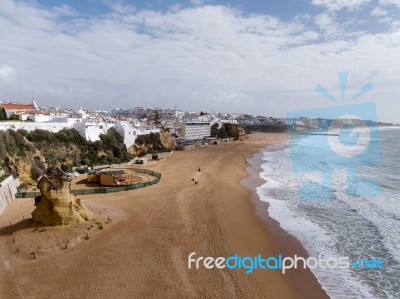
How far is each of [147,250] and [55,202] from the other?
618 centimetres

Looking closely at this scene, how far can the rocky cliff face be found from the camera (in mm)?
17125

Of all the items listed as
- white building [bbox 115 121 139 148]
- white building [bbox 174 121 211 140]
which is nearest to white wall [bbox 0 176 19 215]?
white building [bbox 115 121 139 148]

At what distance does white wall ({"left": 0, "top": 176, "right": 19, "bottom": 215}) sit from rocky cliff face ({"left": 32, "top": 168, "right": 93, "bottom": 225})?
16.5 feet

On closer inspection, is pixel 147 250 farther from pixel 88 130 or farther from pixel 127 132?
pixel 127 132

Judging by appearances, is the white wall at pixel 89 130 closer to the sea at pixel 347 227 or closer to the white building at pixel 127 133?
the white building at pixel 127 133

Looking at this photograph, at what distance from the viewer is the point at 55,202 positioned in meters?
17.2

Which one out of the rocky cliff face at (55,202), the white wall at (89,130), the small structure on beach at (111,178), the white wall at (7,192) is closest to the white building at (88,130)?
the white wall at (89,130)

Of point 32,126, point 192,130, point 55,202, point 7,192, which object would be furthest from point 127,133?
point 192,130

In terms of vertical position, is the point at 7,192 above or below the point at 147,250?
above

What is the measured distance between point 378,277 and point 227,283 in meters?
6.82

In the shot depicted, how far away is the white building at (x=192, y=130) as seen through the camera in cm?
8006

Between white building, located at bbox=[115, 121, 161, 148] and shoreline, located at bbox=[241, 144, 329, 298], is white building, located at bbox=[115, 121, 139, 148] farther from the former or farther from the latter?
shoreline, located at bbox=[241, 144, 329, 298]

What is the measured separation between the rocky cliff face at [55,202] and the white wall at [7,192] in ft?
16.5

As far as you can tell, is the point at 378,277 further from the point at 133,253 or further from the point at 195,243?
the point at 133,253
